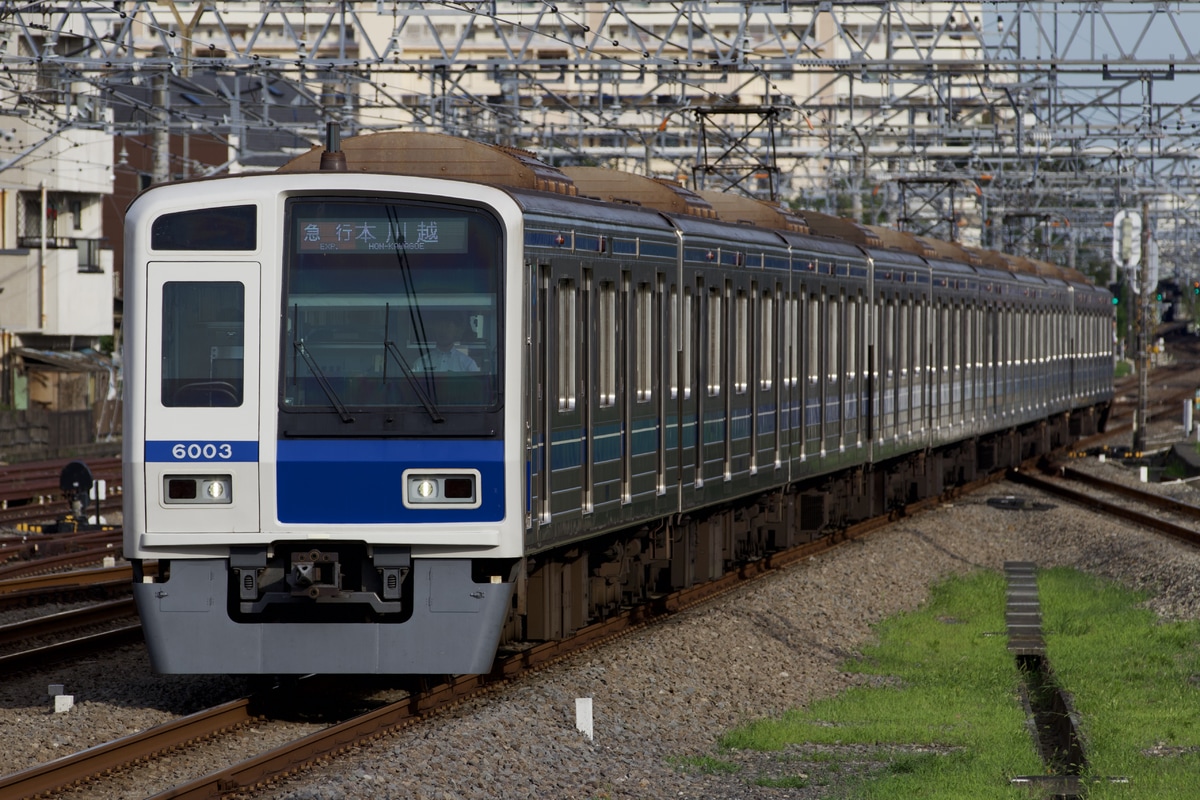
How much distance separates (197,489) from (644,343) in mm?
3742

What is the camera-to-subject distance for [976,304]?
Result: 25578mm

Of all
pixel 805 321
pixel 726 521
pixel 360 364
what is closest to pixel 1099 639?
pixel 726 521

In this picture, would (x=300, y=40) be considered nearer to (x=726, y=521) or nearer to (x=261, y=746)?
(x=726, y=521)

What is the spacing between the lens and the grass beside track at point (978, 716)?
341 inches

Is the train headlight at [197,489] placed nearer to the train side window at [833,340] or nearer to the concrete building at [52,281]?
the train side window at [833,340]

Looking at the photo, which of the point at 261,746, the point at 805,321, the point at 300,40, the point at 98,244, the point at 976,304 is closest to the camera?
the point at 261,746

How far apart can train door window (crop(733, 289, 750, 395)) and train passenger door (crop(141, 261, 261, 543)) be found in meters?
5.77

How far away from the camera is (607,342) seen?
11633 mm

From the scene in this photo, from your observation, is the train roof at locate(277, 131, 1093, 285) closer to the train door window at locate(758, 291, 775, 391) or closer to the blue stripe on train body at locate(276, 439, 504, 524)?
the train door window at locate(758, 291, 775, 391)

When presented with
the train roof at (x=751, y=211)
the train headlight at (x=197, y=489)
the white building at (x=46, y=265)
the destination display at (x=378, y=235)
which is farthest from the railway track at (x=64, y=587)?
the white building at (x=46, y=265)

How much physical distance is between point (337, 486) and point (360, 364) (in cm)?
60

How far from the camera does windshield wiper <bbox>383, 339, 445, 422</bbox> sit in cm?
951

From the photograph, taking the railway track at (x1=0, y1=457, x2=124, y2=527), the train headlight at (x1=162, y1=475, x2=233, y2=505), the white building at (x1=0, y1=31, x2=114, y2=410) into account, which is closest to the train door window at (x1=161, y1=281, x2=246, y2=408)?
the train headlight at (x1=162, y1=475, x2=233, y2=505)

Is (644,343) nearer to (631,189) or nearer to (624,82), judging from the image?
(631,189)
